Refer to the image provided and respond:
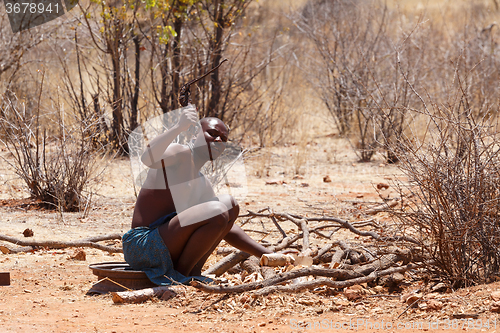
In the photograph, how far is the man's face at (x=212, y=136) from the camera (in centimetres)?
342

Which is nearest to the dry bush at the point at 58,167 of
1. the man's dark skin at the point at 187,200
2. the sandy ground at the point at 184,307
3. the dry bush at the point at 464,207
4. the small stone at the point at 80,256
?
the sandy ground at the point at 184,307

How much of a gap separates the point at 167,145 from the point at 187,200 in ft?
1.26

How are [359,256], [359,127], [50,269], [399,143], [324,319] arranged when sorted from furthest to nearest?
1. [359,127]
2. [50,269]
3. [359,256]
4. [399,143]
5. [324,319]

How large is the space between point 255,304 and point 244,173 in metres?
5.30

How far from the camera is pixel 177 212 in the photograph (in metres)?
3.42

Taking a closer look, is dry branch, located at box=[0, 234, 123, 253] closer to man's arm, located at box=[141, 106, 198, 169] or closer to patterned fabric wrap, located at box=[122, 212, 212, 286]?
patterned fabric wrap, located at box=[122, 212, 212, 286]

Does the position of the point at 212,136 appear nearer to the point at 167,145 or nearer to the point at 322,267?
the point at 167,145

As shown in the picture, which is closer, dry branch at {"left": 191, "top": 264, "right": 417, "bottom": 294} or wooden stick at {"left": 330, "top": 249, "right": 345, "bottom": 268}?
dry branch at {"left": 191, "top": 264, "right": 417, "bottom": 294}

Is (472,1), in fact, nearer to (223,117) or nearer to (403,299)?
(223,117)

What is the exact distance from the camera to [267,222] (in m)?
5.77

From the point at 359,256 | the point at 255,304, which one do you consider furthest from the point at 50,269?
the point at 359,256

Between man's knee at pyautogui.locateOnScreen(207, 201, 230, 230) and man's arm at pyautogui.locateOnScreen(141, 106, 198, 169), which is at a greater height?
man's arm at pyautogui.locateOnScreen(141, 106, 198, 169)

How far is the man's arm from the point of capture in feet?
10.5

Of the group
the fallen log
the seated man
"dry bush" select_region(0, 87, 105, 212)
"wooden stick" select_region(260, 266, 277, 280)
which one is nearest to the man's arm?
the seated man
